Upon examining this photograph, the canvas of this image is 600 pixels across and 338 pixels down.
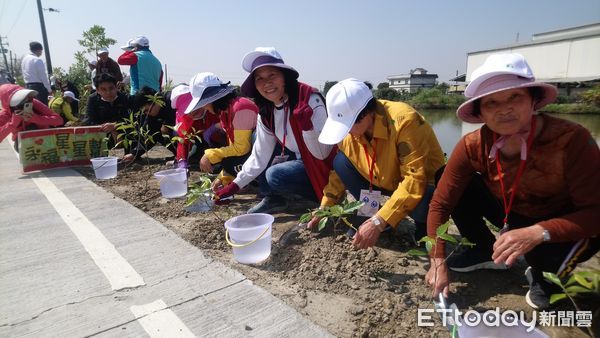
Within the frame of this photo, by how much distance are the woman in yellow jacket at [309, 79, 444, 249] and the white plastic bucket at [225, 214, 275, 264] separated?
0.51m

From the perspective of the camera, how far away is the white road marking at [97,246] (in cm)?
189

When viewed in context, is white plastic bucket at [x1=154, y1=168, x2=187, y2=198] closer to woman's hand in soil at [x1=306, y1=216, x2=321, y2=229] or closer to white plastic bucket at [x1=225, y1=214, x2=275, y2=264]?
white plastic bucket at [x1=225, y1=214, x2=275, y2=264]

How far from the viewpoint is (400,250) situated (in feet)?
7.07

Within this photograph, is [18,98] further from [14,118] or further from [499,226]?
[499,226]

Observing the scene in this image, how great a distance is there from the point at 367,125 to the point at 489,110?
0.65 m

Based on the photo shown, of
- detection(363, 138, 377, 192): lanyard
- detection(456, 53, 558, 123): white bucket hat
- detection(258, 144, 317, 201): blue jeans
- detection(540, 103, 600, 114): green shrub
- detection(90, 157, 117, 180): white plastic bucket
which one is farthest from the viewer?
detection(540, 103, 600, 114): green shrub

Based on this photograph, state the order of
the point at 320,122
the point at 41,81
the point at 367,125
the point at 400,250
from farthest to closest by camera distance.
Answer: the point at 41,81, the point at 320,122, the point at 400,250, the point at 367,125

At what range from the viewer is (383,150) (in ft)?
6.64

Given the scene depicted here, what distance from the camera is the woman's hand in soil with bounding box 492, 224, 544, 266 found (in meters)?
1.31

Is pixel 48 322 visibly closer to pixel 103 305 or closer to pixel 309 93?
pixel 103 305

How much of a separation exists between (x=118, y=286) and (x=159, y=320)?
0.41 m

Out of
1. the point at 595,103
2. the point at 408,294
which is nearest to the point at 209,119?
the point at 408,294

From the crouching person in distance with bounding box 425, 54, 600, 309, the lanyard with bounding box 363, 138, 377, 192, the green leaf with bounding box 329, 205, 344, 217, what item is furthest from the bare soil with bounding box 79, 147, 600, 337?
the lanyard with bounding box 363, 138, 377, 192

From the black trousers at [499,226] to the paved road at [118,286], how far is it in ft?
3.10
